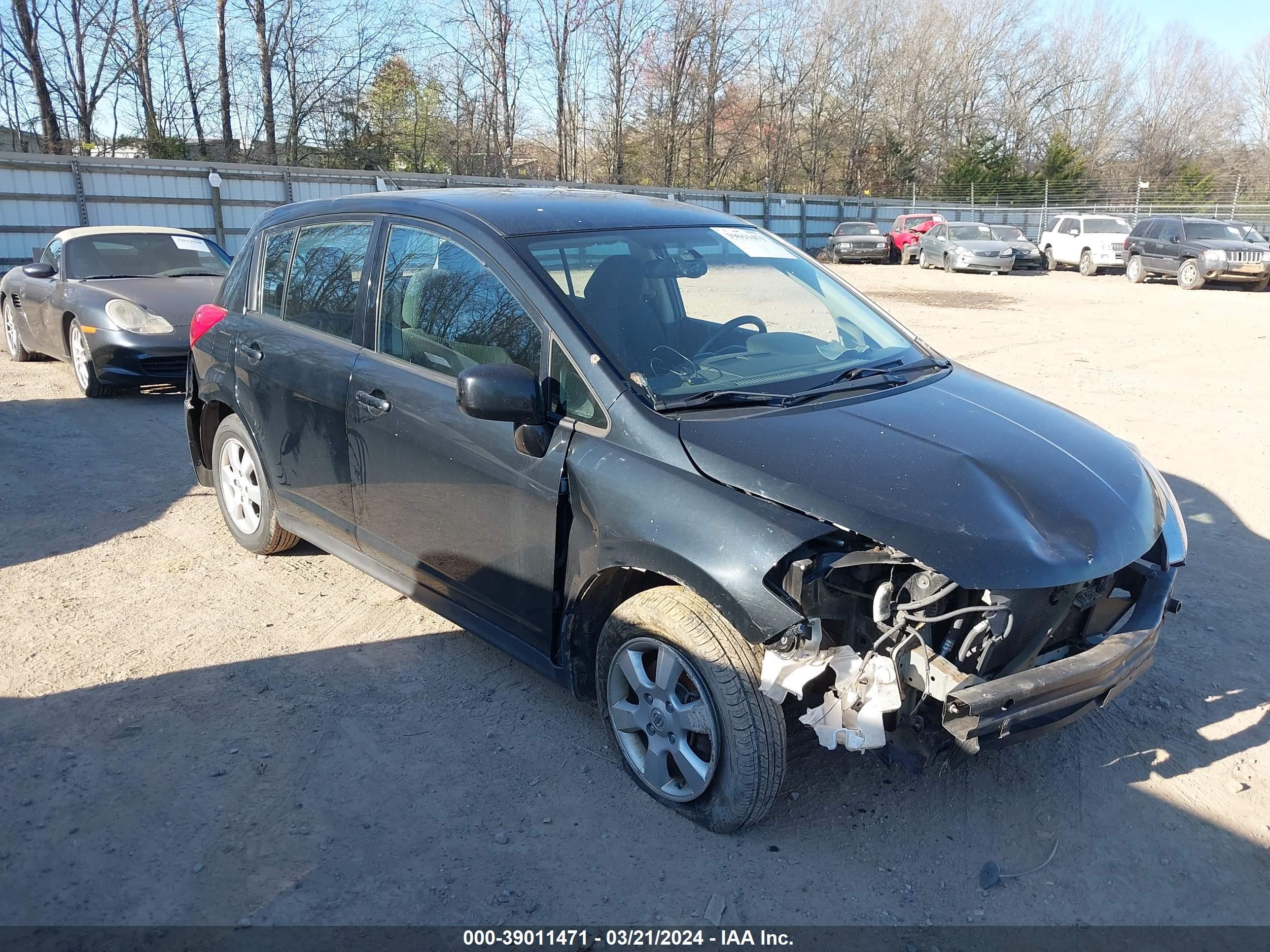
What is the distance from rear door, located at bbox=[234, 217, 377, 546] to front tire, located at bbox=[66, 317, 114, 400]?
204 inches

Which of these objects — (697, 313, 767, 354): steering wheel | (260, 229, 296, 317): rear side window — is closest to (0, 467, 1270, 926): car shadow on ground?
(697, 313, 767, 354): steering wheel

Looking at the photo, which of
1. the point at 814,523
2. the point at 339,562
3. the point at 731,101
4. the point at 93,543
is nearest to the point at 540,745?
the point at 814,523

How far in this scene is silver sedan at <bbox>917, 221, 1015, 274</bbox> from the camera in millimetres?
26641

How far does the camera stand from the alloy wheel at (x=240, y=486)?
506 centimetres

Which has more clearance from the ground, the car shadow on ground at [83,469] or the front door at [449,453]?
the front door at [449,453]

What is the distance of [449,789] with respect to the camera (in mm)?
3311

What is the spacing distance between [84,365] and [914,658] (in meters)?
8.96

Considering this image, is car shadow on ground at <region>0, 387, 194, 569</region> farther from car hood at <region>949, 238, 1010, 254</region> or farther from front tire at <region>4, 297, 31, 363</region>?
car hood at <region>949, 238, 1010, 254</region>

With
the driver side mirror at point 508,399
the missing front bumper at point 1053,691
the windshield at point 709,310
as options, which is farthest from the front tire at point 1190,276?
the driver side mirror at point 508,399

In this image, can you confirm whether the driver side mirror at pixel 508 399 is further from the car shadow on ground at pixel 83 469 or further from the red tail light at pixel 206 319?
the car shadow on ground at pixel 83 469

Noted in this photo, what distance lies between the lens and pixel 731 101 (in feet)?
150

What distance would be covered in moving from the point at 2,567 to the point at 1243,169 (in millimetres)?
67660

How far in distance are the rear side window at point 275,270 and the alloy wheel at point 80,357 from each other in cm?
515

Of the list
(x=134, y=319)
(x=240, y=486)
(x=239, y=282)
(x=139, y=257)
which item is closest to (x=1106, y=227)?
(x=139, y=257)
